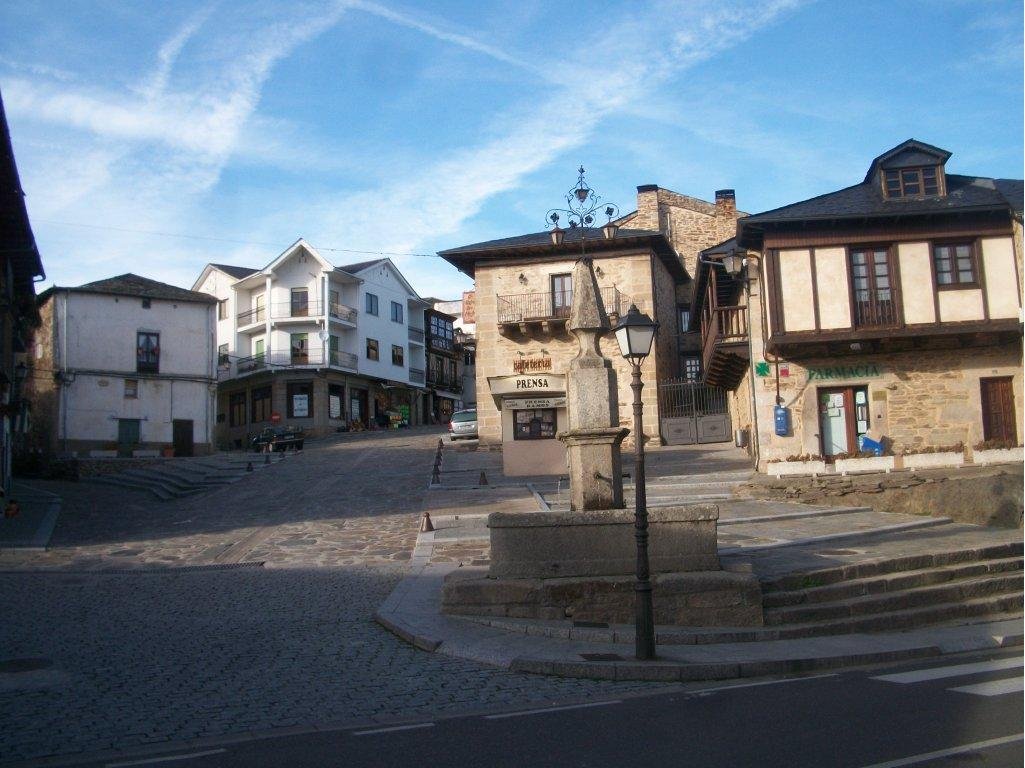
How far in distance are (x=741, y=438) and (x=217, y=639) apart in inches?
867

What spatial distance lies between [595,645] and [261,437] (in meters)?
33.3

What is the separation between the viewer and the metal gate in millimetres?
31906

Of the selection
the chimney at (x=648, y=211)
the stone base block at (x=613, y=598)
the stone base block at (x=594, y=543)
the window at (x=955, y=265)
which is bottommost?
the stone base block at (x=613, y=598)

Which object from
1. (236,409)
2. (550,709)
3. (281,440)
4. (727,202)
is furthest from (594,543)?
(236,409)

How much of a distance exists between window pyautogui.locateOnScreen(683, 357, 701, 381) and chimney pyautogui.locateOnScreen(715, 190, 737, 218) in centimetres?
700

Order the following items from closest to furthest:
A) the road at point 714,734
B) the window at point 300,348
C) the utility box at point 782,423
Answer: the road at point 714,734
the utility box at point 782,423
the window at point 300,348

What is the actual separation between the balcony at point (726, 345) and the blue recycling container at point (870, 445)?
150 inches

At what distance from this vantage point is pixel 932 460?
2175 cm

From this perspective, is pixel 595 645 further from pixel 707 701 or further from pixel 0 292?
pixel 0 292

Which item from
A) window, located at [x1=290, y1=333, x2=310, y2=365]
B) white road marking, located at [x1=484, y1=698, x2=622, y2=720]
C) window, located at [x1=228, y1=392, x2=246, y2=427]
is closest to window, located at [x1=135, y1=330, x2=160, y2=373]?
window, located at [x1=290, y1=333, x2=310, y2=365]

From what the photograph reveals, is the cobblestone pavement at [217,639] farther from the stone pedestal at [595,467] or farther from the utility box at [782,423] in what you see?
the utility box at [782,423]

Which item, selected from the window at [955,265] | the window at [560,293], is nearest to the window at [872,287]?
the window at [955,265]

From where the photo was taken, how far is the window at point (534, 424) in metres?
27.3

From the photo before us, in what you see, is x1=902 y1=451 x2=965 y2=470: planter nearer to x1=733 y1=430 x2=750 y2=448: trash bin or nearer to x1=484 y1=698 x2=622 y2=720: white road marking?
x1=733 y1=430 x2=750 y2=448: trash bin
